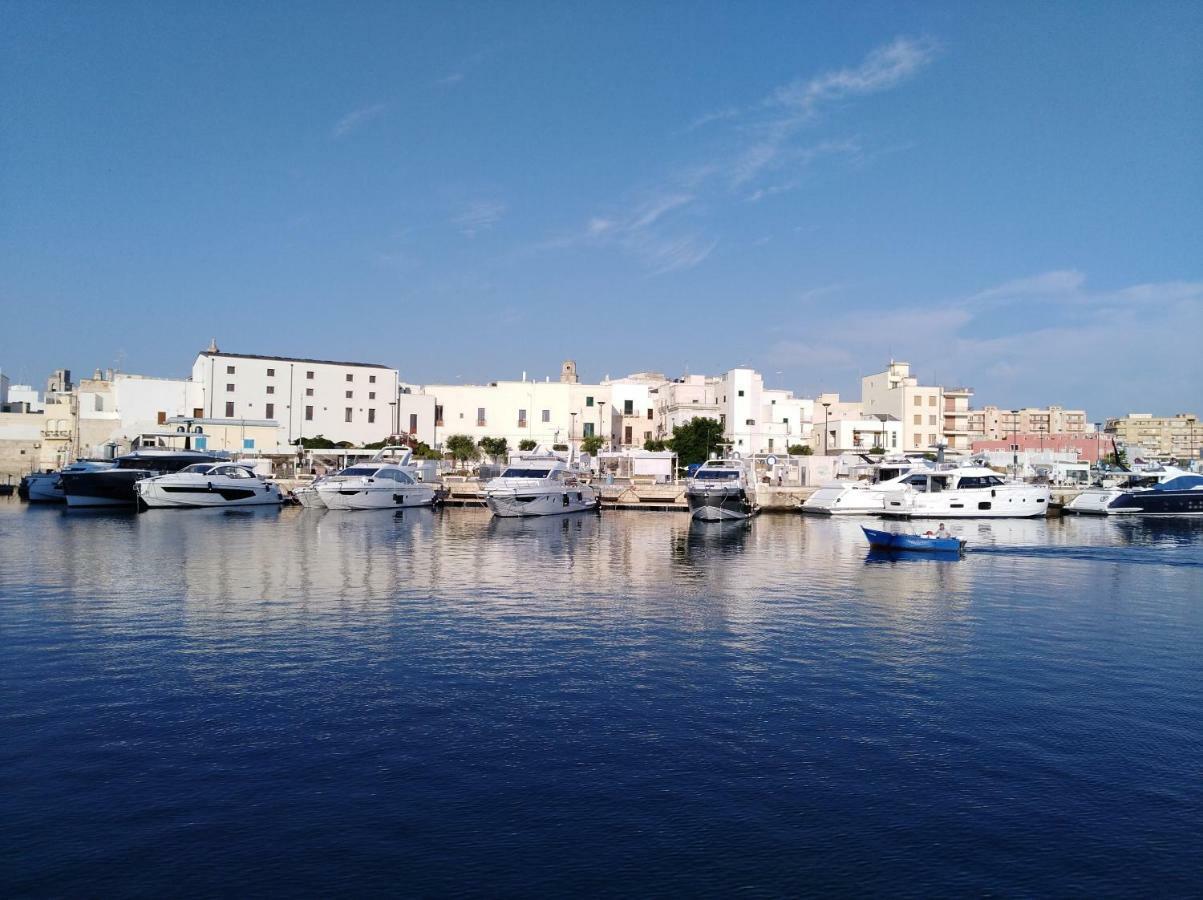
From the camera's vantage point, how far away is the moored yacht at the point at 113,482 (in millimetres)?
53188

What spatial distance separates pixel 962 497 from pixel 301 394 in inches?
2318

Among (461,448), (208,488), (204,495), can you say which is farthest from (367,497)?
(461,448)

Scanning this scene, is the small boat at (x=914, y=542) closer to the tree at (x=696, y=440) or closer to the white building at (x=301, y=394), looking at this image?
the tree at (x=696, y=440)

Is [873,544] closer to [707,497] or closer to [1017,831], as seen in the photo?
[707,497]

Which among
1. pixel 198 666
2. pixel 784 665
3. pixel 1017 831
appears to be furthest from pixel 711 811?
pixel 198 666

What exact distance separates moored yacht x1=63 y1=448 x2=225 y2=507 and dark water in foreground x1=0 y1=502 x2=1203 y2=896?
29898 millimetres

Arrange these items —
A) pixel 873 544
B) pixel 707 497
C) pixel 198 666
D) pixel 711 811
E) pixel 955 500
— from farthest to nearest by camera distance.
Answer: pixel 955 500 < pixel 707 497 < pixel 873 544 < pixel 198 666 < pixel 711 811

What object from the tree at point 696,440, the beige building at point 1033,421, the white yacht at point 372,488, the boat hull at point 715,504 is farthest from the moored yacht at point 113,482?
the beige building at point 1033,421

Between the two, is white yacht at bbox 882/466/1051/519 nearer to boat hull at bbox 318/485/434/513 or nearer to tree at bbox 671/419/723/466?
tree at bbox 671/419/723/466

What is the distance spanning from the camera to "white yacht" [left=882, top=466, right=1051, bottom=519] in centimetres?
5600

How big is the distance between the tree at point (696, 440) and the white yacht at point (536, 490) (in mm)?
23032

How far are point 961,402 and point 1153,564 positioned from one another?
7351cm

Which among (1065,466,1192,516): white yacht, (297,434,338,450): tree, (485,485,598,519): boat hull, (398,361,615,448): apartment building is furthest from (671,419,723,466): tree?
(297,434,338,450): tree

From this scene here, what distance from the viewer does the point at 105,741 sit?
12.1 m
